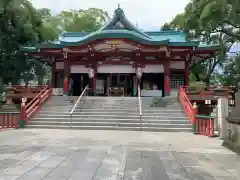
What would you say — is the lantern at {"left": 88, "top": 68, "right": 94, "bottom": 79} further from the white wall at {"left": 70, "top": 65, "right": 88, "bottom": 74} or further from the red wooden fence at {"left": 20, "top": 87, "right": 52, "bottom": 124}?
the red wooden fence at {"left": 20, "top": 87, "right": 52, "bottom": 124}

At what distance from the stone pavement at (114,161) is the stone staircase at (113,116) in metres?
4.92

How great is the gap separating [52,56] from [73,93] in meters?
3.53

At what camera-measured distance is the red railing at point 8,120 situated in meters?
15.0

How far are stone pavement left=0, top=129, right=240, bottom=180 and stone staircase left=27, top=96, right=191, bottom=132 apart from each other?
16.1ft

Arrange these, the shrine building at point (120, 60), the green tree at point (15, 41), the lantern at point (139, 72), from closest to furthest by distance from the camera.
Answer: the shrine building at point (120, 60) < the lantern at point (139, 72) < the green tree at point (15, 41)

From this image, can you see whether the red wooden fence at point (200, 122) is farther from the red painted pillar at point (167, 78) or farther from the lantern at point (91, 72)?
the lantern at point (91, 72)

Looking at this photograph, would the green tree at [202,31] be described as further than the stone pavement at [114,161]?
Yes

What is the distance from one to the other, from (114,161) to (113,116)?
9.50m

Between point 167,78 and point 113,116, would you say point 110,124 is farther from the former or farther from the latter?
point 167,78

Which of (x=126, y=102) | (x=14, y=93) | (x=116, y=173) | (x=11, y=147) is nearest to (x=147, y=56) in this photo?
(x=126, y=102)

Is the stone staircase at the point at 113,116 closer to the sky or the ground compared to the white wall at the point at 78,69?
closer to the ground

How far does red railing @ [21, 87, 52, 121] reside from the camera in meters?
15.6

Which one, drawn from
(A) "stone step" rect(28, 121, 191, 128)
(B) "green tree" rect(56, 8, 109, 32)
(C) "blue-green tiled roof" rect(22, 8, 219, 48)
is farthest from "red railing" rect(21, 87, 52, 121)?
(B) "green tree" rect(56, 8, 109, 32)

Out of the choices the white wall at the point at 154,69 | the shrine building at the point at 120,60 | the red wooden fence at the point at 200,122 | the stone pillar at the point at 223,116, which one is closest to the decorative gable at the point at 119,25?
the shrine building at the point at 120,60
